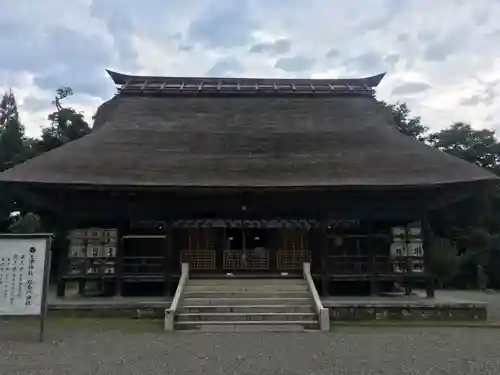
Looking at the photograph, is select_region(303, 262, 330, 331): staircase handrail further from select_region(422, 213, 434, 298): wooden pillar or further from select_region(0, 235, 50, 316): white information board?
select_region(0, 235, 50, 316): white information board

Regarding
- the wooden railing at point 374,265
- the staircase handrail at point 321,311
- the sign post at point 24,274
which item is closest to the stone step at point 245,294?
the staircase handrail at point 321,311

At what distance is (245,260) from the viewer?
50.9 feet

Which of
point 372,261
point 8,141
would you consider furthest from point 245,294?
point 8,141

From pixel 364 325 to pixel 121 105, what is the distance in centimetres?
1159

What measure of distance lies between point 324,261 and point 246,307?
321 cm

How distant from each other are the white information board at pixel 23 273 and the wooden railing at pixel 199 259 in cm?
606

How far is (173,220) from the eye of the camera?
48.6ft

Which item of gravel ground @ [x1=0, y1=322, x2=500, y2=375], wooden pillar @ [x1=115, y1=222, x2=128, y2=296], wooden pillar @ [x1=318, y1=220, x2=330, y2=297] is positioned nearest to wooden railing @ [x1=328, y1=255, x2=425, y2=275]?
wooden pillar @ [x1=318, y1=220, x2=330, y2=297]

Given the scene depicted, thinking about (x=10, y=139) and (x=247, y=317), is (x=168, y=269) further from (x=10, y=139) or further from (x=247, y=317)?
(x=10, y=139)

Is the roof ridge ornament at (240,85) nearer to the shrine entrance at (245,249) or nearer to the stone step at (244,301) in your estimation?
the shrine entrance at (245,249)

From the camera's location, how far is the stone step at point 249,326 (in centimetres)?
1085

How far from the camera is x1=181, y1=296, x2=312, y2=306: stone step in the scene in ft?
39.9

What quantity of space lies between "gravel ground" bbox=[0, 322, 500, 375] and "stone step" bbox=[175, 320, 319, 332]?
2.24ft

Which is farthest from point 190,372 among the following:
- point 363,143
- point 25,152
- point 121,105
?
point 25,152
